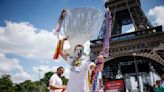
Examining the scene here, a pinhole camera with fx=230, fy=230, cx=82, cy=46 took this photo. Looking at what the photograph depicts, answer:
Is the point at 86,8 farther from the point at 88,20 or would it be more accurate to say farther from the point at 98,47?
the point at 98,47

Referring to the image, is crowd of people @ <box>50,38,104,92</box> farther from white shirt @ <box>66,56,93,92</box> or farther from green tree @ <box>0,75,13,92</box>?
green tree @ <box>0,75,13,92</box>

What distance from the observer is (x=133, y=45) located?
3441cm

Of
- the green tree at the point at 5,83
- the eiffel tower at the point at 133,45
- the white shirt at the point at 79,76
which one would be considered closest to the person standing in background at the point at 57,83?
the white shirt at the point at 79,76

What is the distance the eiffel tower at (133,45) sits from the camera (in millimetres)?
31297

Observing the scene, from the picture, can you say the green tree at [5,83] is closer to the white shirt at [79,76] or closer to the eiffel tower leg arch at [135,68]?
the eiffel tower leg arch at [135,68]

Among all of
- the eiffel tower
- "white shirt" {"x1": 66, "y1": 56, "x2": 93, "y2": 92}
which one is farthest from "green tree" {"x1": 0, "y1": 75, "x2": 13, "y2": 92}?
"white shirt" {"x1": 66, "y1": 56, "x2": 93, "y2": 92}

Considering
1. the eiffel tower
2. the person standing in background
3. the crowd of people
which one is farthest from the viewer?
the eiffel tower

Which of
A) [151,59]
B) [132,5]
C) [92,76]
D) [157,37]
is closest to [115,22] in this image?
[132,5]

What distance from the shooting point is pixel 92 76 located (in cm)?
358

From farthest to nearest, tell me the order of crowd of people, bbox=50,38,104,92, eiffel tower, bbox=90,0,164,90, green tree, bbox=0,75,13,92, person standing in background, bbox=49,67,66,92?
green tree, bbox=0,75,13,92 → eiffel tower, bbox=90,0,164,90 → person standing in background, bbox=49,67,66,92 → crowd of people, bbox=50,38,104,92

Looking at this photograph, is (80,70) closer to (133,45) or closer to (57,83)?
(57,83)

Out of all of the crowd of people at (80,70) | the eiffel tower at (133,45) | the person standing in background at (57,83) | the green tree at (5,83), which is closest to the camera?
the crowd of people at (80,70)

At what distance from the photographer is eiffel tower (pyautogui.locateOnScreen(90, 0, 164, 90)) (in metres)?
31.3

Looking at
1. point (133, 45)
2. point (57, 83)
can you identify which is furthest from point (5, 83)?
point (57, 83)
